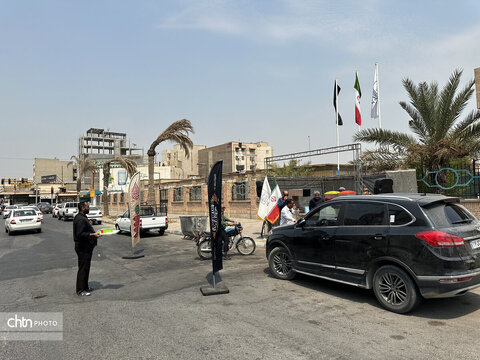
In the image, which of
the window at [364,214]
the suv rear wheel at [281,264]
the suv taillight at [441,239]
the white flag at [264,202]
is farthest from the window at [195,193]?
the suv taillight at [441,239]

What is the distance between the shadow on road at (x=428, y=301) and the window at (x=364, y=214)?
139cm

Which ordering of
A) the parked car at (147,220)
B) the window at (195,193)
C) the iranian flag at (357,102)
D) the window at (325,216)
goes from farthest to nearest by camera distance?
the window at (195,193), the iranian flag at (357,102), the parked car at (147,220), the window at (325,216)

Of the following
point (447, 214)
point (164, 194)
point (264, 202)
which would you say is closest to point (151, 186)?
point (264, 202)

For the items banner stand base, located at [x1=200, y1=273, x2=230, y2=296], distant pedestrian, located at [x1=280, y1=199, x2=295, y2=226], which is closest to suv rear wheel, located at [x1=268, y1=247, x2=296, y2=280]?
banner stand base, located at [x1=200, y1=273, x2=230, y2=296]

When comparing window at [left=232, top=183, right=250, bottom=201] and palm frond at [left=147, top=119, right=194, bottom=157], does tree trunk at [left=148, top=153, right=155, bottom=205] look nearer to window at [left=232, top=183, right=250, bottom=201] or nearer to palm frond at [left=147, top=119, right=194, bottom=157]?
palm frond at [left=147, top=119, right=194, bottom=157]

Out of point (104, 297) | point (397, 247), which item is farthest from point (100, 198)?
point (397, 247)

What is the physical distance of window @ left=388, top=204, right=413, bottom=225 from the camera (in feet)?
16.9

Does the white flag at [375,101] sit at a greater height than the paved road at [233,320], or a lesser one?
greater

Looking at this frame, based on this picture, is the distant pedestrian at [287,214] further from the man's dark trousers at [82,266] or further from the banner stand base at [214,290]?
the man's dark trousers at [82,266]

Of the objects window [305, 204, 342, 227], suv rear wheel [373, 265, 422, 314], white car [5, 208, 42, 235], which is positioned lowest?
suv rear wheel [373, 265, 422, 314]

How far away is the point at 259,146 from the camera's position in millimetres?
107562

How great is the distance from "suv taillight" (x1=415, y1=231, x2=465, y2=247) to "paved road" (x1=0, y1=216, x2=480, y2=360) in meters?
1.15

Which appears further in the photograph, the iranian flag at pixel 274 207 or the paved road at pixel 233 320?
the iranian flag at pixel 274 207

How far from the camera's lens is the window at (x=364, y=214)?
5531 mm
